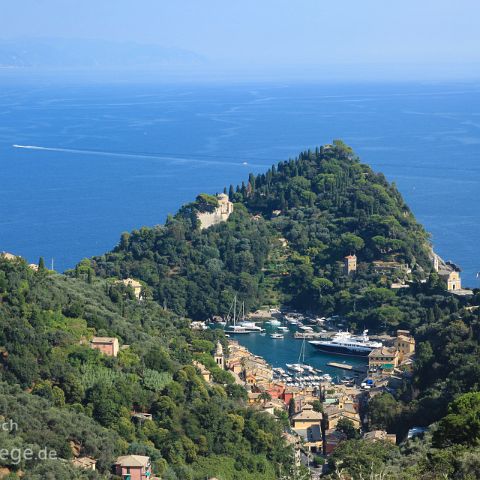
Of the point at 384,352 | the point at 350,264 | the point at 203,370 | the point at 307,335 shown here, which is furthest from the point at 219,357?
the point at 350,264

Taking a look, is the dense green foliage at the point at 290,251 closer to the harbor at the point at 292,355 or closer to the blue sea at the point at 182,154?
the harbor at the point at 292,355

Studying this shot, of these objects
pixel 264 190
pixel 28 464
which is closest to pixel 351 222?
pixel 264 190

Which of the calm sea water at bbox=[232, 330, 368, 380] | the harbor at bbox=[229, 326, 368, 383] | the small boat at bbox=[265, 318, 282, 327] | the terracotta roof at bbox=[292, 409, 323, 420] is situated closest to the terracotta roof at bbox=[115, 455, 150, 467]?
the terracotta roof at bbox=[292, 409, 323, 420]

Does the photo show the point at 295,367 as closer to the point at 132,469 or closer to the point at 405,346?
the point at 405,346

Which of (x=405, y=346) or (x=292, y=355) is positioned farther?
(x=292, y=355)

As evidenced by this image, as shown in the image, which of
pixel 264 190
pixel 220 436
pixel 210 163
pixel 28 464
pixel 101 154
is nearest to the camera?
pixel 28 464

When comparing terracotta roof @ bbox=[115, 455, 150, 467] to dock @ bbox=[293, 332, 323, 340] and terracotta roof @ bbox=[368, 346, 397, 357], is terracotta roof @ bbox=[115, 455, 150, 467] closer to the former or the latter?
terracotta roof @ bbox=[368, 346, 397, 357]

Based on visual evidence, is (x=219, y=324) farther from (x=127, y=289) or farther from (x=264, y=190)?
(x=264, y=190)
